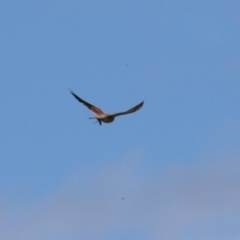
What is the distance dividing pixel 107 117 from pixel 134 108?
7.38 ft

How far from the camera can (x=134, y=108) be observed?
302ft

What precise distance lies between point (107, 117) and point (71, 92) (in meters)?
2.87

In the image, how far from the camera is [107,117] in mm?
94062

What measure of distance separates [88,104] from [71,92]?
951 mm

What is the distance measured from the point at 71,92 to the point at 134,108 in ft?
16.1

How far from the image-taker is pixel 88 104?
96.0 meters

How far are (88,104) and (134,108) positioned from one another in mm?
4334

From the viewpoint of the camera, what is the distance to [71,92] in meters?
96.1
